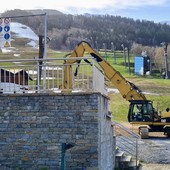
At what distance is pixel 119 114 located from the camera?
132 ft

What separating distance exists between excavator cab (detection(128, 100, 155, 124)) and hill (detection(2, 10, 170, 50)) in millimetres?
79121

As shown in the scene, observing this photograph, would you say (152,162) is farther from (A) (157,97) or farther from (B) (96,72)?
(A) (157,97)

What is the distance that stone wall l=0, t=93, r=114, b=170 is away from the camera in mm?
12953

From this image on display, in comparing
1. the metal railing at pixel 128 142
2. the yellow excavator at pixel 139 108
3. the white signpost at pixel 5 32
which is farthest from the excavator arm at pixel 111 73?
the white signpost at pixel 5 32

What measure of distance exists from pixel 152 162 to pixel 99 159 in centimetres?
796

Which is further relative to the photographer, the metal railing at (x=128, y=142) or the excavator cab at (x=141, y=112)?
the excavator cab at (x=141, y=112)

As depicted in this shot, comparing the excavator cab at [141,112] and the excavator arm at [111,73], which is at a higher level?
the excavator arm at [111,73]

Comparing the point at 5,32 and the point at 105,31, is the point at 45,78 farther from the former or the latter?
the point at 105,31

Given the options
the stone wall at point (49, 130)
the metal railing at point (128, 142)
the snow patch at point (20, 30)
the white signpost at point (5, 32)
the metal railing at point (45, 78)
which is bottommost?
the metal railing at point (128, 142)

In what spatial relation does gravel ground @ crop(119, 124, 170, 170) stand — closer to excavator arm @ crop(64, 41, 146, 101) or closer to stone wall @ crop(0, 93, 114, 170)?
excavator arm @ crop(64, 41, 146, 101)

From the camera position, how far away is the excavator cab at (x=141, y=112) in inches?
1160

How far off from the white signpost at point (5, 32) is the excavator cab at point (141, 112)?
1464 centimetres

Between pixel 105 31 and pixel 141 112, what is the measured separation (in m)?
111

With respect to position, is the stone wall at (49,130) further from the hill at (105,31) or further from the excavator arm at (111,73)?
the hill at (105,31)
